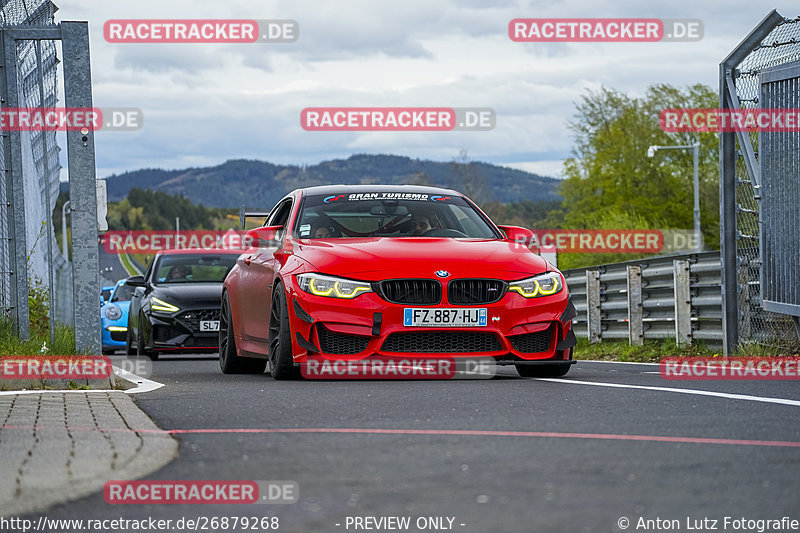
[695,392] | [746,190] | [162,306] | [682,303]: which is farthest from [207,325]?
[695,392]

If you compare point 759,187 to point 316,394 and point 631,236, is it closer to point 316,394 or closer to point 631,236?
point 316,394

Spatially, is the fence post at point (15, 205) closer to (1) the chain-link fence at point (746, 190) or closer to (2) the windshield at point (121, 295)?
(1) the chain-link fence at point (746, 190)

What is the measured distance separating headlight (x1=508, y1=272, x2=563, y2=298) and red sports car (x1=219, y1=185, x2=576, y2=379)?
10 millimetres

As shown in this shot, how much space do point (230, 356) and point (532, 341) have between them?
11.3ft

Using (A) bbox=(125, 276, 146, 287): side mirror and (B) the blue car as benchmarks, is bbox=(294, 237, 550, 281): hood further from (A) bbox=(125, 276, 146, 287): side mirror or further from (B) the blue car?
(B) the blue car

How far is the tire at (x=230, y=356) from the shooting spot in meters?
11.8

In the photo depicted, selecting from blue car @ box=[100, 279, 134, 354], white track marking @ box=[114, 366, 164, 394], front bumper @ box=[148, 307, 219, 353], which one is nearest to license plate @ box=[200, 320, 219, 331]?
front bumper @ box=[148, 307, 219, 353]

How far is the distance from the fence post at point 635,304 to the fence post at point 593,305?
1.82 metres

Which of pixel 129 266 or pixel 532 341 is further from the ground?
pixel 532 341

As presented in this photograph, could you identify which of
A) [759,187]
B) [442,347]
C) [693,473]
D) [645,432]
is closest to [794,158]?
[759,187]

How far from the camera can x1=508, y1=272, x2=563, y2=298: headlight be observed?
936cm

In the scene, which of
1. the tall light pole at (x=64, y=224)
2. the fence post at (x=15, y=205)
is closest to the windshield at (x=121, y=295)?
the tall light pole at (x=64, y=224)

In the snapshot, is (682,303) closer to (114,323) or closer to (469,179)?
(114,323)

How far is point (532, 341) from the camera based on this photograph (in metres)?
9.48
